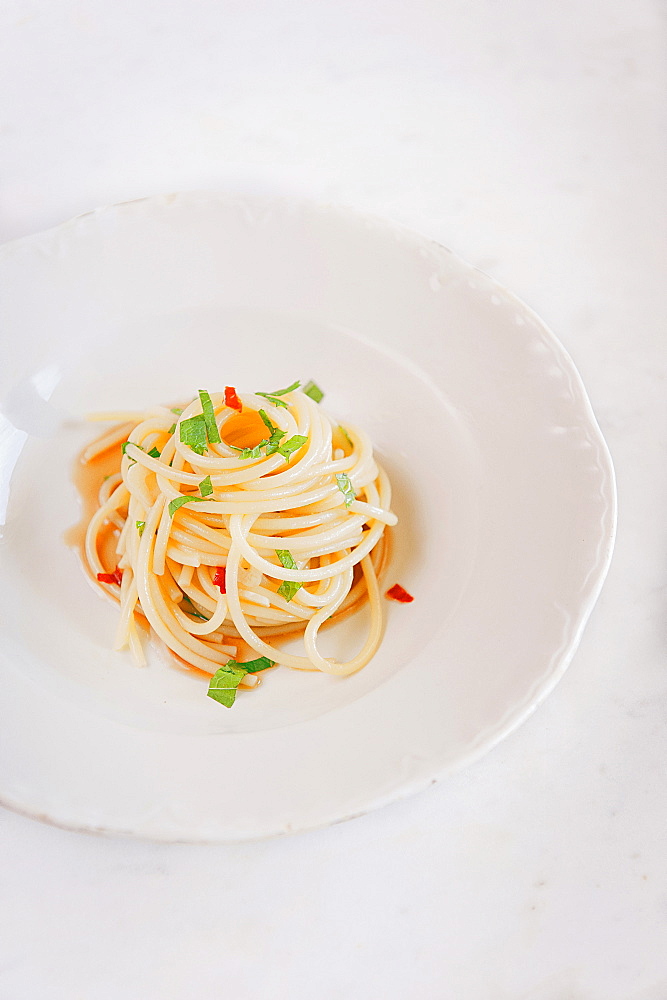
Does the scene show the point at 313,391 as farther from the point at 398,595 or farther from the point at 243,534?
the point at 398,595

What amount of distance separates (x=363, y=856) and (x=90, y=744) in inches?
30.2

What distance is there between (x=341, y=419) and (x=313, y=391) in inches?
5.7

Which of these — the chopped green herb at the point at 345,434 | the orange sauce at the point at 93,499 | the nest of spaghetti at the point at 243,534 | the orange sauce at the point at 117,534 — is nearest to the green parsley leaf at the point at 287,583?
the nest of spaghetti at the point at 243,534

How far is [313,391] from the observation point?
3008mm

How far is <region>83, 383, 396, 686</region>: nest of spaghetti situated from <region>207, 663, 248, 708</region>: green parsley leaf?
0.16 ft

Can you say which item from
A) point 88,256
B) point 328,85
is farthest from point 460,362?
point 328,85

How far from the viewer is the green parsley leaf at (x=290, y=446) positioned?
259 centimetres

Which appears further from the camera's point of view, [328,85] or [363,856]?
[328,85]

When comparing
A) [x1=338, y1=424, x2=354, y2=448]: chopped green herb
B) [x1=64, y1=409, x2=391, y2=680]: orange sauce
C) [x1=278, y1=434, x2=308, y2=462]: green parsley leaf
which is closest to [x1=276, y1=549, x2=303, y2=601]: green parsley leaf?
[x1=64, y1=409, x2=391, y2=680]: orange sauce

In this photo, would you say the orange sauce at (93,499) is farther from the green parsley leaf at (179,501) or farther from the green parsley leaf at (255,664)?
the green parsley leaf at (255,664)

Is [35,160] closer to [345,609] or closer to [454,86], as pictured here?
[454,86]

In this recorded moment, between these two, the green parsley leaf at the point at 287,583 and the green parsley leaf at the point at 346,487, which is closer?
the green parsley leaf at the point at 287,583

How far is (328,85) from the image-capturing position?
412 cm

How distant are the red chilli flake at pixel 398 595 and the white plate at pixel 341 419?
5cm
